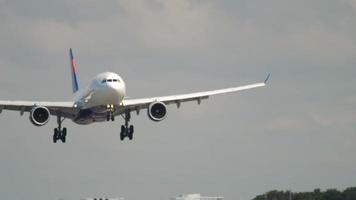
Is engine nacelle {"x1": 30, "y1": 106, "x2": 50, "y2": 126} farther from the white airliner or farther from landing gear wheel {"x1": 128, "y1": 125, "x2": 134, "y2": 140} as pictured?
landing gear wheel {"x1": 128, "y1": 125, "x2": 134, "y2": 140}

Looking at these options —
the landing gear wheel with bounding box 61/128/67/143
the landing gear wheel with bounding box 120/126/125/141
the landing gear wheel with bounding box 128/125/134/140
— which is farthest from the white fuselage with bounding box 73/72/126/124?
the landing gear wheel with bounding box 61/128/67/143

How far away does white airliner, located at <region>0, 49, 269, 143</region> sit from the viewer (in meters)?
A: 83.3

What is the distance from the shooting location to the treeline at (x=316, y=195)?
111062mm

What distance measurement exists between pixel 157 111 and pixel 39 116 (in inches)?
402

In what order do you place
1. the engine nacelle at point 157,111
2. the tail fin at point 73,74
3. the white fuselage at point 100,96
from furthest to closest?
the tail fin at point 73,74
the engine nacelle at point 157,111
the white fuselage at point 100,96

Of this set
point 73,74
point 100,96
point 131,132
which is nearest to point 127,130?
point 131,132

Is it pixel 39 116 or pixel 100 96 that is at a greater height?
pixel 39 116

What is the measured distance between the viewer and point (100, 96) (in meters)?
83.4

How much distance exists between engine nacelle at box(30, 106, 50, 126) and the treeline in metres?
35.8

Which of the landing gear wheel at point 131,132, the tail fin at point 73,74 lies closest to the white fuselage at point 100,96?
the landing gear wheel at point 131,132

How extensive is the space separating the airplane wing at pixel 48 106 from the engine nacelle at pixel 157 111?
6.50m

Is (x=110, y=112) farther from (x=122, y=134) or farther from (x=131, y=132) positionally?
(x=122, y=134)

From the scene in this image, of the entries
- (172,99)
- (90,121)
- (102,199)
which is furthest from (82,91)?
(102,199)

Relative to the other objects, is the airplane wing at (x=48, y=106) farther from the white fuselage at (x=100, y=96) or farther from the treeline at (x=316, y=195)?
the treeline at (x=316, y=195)
